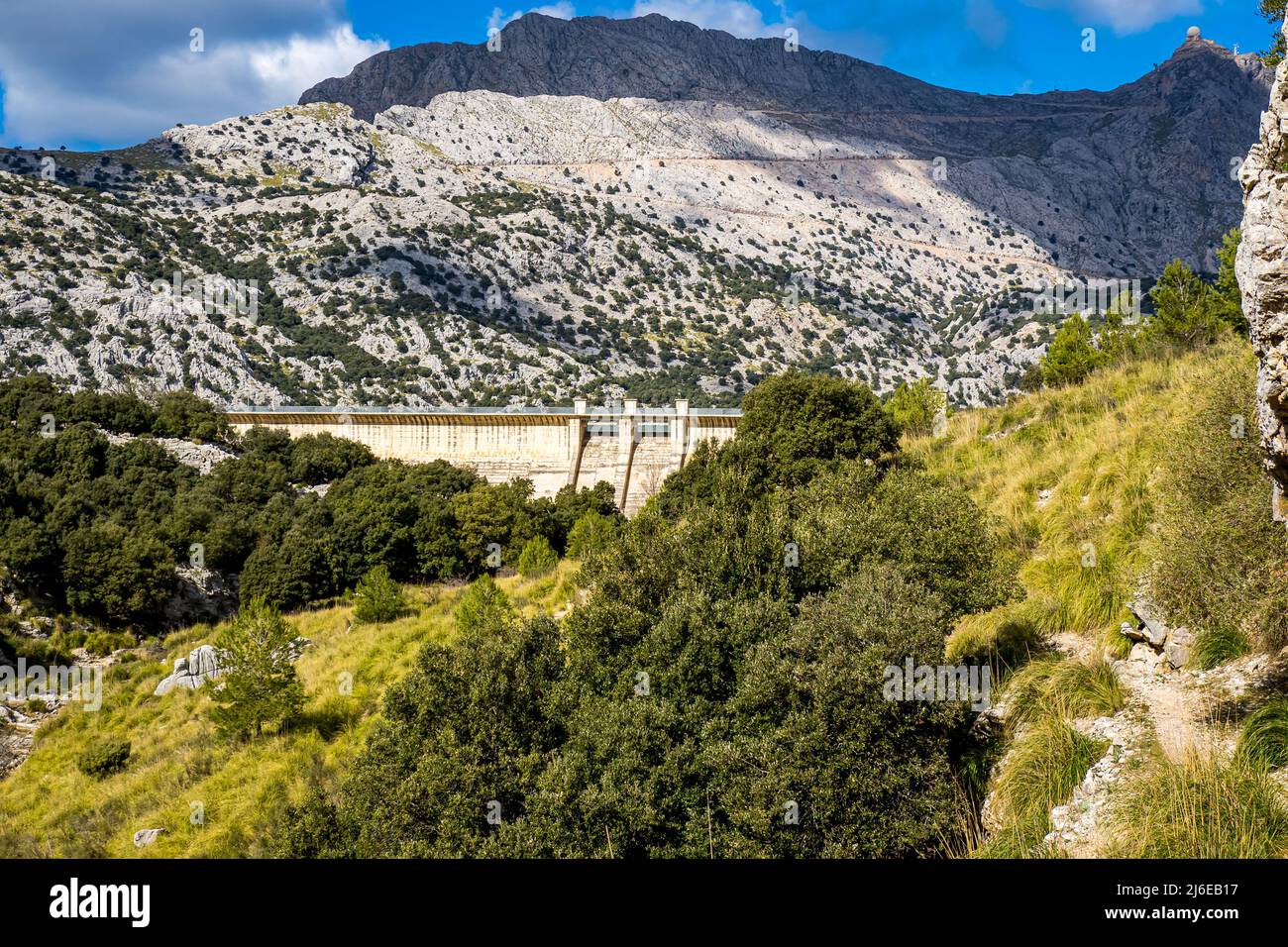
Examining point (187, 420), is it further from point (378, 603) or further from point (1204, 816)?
point (1204, 816)

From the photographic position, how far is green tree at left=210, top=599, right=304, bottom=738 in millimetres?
18141

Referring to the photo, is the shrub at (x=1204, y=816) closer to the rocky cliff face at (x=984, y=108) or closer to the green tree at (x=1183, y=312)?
the green tree at (x=1183, y=312)

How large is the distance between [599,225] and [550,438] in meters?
63.1

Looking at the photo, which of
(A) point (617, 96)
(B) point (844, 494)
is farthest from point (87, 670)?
(A) point (617, 96)

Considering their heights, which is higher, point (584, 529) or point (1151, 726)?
point (584, 529)

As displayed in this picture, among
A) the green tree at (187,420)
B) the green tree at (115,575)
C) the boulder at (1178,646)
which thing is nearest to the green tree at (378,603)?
the green tree at (115,575)

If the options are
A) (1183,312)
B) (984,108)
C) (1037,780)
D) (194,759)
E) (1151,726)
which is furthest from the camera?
(984,108)

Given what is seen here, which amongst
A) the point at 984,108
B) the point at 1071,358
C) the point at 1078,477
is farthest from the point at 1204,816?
the point at 984,108

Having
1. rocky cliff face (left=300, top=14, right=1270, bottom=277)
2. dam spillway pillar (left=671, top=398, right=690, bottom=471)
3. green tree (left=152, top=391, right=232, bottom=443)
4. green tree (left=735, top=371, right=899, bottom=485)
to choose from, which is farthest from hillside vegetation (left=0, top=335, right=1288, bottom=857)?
rocky cliff face (left=300, top=14, right=1270, bottom=277)

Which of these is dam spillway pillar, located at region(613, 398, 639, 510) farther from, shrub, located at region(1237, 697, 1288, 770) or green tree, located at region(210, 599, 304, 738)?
shrub, located at region(1237, 697, 1288, 770)

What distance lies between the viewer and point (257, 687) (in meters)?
18.4

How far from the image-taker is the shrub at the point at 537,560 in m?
28.7
